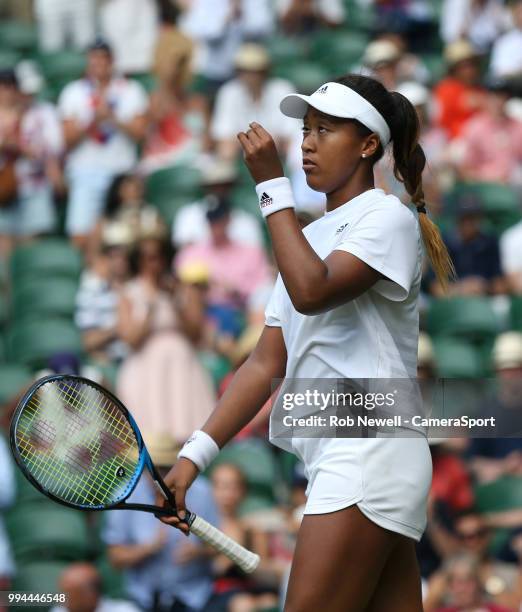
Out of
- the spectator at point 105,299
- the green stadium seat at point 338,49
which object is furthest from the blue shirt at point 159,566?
the green stadium seat at point 338,49

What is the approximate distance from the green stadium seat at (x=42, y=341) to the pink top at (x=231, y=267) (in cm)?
69

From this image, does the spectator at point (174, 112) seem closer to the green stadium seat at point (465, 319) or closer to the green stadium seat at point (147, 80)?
the green stadium seat at point (147, 80)

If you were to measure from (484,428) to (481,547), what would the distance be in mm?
505

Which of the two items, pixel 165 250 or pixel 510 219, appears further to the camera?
pixel 510 219

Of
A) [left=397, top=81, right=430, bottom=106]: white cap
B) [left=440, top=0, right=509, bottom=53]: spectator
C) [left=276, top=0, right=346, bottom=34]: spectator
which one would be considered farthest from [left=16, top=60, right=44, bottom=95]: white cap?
[left=440, top=0, right=509, bottom=53]: spectator

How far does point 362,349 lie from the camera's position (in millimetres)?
3113

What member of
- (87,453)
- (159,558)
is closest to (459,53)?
(159,558)

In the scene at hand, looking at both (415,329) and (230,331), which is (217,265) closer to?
(230,331)

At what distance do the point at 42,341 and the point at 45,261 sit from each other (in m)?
0.85

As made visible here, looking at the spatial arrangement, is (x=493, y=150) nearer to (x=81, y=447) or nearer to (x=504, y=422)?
(x=504, y=422)

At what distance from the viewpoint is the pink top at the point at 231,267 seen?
304 inches

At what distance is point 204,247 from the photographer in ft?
26.2

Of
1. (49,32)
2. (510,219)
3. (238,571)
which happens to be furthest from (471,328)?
(49,32)

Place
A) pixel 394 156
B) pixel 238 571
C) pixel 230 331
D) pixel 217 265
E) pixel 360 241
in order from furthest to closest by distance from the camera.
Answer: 1. pixel 217 265
2. pixel 230 331
3. pixel 238 571
4. pixel 394 156
5. pixel 360 241
